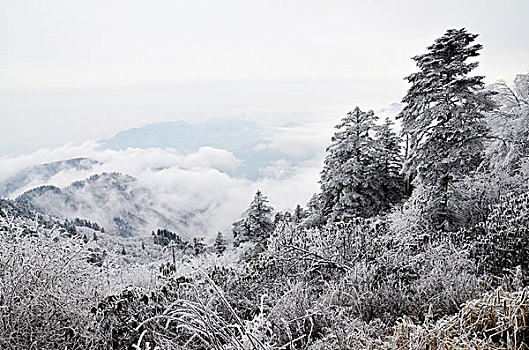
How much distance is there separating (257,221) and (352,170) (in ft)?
24.6

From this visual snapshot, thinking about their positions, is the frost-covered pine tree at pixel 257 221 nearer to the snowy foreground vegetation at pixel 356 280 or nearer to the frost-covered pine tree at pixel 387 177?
the frost-covered pine tree at pixel 387 177

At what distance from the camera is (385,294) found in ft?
16.5

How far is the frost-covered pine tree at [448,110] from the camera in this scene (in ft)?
30.2

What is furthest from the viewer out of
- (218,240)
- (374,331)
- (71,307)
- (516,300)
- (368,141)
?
(218,240)

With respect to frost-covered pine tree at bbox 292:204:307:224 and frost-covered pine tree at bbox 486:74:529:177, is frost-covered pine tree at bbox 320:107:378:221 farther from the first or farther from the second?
frost-covered pine tree at bbox 292:204:307:224

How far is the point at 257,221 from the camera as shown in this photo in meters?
23.5

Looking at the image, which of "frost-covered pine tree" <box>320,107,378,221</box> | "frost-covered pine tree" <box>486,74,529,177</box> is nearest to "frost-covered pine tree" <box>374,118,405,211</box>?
"frost-covered pine tree" <box>320,107,378,221</box>

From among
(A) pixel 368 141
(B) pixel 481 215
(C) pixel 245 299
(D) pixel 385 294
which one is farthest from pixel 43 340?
(A) pixel 368 141

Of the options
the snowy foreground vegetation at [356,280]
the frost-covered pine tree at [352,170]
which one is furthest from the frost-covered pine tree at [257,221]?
the snowy foreground vegetation at [356,280]

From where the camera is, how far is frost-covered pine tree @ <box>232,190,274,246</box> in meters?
23.3

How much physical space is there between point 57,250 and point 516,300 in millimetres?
4831

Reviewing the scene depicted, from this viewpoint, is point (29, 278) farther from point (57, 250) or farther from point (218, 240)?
point (218, 240)

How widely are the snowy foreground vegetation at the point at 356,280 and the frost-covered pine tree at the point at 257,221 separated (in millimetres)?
11863

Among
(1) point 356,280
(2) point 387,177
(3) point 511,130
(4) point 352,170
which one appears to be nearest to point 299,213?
(2) point 387,177
